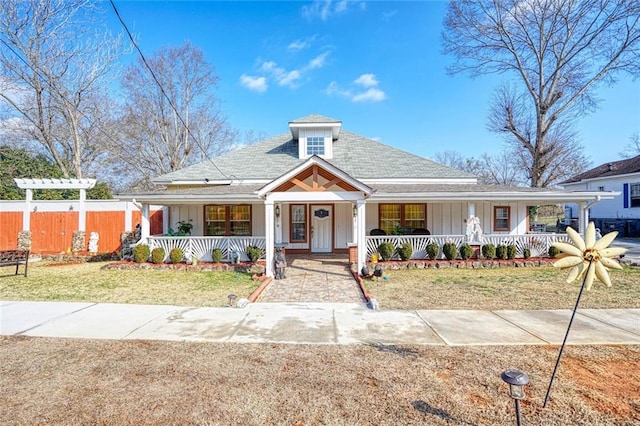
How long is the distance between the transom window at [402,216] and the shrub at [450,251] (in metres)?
2.24

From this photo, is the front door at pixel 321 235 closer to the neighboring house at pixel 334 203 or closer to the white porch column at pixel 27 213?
the neighboring house at pixel 334 203

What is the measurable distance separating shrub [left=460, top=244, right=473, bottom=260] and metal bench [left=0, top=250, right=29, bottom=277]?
14520mm

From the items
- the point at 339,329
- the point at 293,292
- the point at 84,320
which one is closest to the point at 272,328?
the point at 339,329

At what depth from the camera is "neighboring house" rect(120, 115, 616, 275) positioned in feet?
36.8

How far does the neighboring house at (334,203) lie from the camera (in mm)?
11219

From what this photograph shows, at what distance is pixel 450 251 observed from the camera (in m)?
11.4

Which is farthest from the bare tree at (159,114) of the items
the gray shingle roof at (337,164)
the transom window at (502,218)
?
the transom window at (502,218)

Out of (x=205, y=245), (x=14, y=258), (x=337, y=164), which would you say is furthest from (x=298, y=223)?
(x=14, y=258)

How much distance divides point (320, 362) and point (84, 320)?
4.67 m

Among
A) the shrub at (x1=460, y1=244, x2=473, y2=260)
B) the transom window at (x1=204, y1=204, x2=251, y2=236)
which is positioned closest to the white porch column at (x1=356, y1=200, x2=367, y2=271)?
the shrub at (x1=460, y1=244, x2=473, y2=260)

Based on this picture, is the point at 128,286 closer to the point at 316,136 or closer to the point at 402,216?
the point at 316,136

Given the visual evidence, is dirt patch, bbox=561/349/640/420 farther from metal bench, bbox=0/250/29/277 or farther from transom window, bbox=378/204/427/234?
metal bench, bbox=0/250/29/277

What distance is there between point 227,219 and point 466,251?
9.86 meters

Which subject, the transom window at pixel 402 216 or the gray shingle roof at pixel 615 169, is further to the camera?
the gray shingle roof at pixel 615 169
